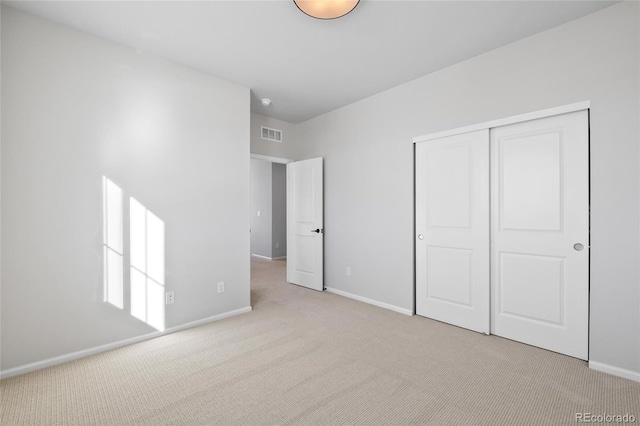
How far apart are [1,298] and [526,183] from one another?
4377 millimetres

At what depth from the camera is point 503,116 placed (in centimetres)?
279

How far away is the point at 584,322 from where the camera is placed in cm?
239

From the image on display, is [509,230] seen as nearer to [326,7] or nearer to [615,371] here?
[615,371]

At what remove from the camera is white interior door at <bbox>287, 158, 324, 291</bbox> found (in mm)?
4582

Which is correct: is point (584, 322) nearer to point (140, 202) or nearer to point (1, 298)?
point (140, 202)

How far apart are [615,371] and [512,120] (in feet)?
7.05

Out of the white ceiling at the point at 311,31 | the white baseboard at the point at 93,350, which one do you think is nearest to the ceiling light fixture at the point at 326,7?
the white ceiling at the point at 311,31

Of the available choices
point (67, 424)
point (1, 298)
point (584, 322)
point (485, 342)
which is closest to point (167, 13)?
point (1, 298)

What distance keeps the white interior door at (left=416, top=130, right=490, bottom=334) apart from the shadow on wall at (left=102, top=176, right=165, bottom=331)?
284 centimetres

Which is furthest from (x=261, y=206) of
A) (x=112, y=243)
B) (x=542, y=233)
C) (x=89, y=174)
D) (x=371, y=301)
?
(x=542, y=233)

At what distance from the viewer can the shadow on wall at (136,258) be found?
8.59 ft

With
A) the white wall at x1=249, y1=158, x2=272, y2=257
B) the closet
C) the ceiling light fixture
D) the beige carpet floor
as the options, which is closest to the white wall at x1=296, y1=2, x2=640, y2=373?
the closet

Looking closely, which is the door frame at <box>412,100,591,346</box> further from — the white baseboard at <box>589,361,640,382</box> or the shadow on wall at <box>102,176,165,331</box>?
the shadow on wall at <box>102,176,165,331</box>

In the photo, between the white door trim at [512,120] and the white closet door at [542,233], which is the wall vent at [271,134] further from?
the white closet door at [542,233]
